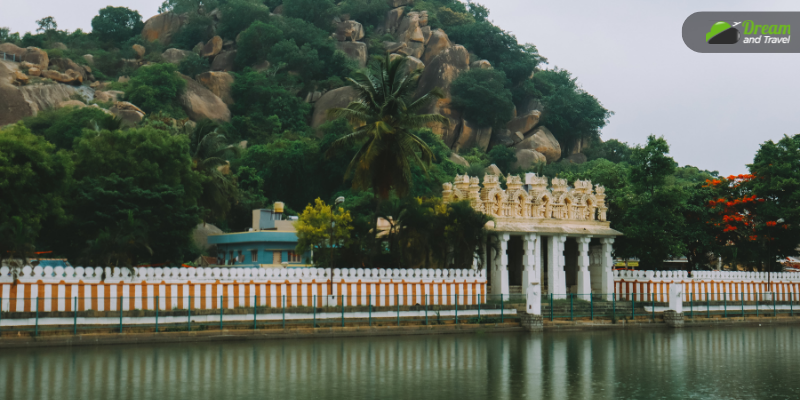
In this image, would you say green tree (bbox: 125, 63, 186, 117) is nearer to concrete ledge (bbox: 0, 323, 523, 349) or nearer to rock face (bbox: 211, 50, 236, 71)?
rock face (bbox: 211, 50, 236, 71)

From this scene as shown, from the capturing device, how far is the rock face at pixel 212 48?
313 feet

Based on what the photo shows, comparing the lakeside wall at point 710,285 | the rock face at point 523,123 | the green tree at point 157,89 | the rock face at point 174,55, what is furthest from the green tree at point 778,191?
the rock face at point 174,55

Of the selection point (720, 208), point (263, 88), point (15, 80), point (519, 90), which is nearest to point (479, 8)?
point (519, 90)

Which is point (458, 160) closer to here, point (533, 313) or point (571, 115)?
point (571, 115)

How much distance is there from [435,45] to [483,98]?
42.8ft

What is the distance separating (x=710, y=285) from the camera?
4031cm

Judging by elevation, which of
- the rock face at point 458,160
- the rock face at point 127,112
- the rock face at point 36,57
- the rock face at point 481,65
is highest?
the rock face at point 481,65

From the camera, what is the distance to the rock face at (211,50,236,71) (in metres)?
93.7

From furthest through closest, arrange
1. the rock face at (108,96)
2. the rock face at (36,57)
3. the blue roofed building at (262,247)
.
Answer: the rock face at (36,57) → the rock face at (108,96) → the blue roofed building at (262,247)

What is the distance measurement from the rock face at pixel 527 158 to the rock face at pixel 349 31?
29.4 meters

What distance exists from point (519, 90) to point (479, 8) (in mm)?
28247

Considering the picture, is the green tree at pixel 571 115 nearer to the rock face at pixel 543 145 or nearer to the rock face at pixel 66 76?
the rock face at pixel 543 145

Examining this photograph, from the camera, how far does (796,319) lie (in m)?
40.2

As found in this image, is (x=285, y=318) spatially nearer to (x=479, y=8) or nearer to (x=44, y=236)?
(x=44, y=236)
